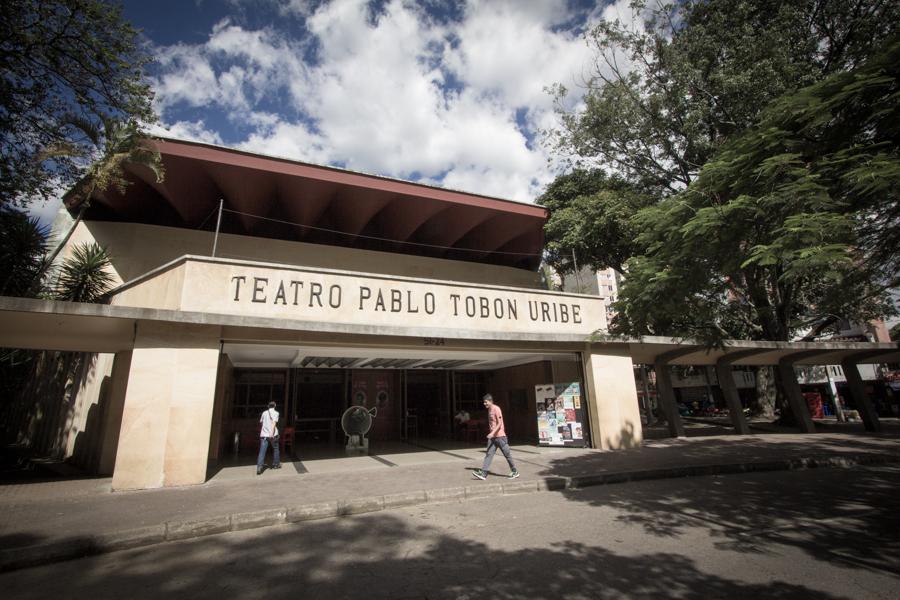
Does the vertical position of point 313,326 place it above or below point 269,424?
above

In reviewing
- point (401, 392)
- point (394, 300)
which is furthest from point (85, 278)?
point (401, 392)

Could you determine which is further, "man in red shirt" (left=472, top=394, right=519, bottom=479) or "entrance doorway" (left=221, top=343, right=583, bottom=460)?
"entrance doorway" (left=221, top=343, right=583, bottom=460)

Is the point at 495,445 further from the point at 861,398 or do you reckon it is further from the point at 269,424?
the point at 861,398

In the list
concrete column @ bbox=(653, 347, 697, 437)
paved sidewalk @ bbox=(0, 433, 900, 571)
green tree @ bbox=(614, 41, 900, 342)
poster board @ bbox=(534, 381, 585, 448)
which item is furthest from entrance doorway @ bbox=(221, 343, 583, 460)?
green tree @ bbox=(614, 41, 900, 342)

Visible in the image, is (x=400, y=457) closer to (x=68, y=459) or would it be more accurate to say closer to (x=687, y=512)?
(x=687, y=512)

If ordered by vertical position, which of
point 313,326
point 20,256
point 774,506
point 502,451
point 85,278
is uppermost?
point 20,256

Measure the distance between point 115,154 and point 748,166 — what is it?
42.9 feet

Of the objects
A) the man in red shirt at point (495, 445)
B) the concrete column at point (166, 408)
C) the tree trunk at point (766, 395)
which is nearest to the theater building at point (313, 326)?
the concrete column at point (166, 408)

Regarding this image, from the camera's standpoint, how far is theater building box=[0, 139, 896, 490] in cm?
802

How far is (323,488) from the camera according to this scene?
24.5 ft

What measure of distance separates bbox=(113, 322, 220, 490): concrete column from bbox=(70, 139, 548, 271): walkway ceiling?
441cm

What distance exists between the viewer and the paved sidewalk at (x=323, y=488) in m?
5.15

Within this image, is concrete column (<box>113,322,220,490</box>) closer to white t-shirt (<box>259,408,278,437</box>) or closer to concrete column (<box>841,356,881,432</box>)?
white t-shirt (<box>259,408,278,437</box>)

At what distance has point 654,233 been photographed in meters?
8.22
